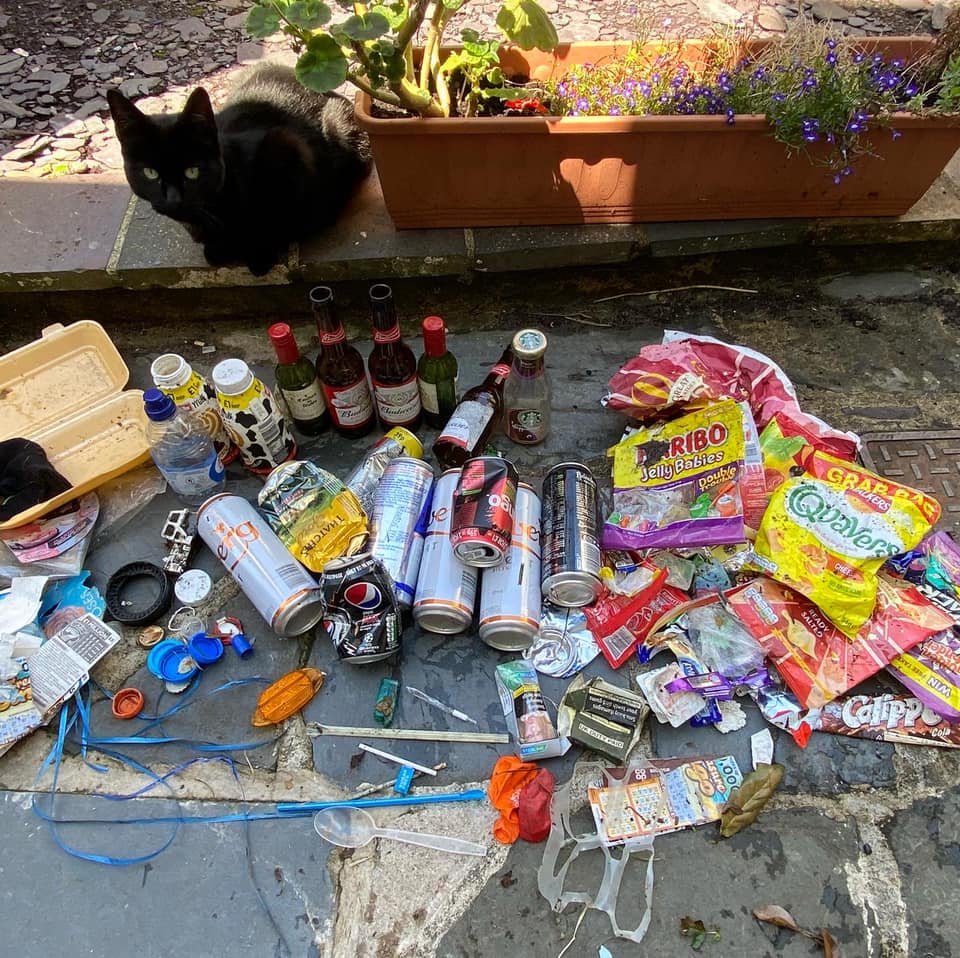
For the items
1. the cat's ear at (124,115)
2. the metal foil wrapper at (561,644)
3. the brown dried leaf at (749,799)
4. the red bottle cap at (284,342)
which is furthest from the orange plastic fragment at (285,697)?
the cat's ear at (124,115)

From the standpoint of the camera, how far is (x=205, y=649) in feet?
4.83

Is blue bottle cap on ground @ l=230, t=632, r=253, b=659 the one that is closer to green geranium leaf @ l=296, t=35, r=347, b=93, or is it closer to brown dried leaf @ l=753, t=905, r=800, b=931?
brown dried leaf @ l=753, t=905, r=800, b=931

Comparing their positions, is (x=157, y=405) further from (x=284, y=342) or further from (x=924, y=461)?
(x=924, y=461)

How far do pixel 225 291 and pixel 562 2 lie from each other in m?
2.03

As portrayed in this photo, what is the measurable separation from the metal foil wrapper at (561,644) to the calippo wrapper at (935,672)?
2.20ft

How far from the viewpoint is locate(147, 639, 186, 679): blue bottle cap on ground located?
145cm

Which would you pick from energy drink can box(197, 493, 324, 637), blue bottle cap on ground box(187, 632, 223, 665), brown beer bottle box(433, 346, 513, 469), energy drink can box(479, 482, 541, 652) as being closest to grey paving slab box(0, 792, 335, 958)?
blue bottle cap on ground box(187, 632, 223, 665)

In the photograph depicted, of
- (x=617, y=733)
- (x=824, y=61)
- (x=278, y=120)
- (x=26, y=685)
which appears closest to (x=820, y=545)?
(x=617, y=733)

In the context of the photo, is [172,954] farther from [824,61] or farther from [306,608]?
[824,61]

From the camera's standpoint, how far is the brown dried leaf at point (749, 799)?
4.10ft

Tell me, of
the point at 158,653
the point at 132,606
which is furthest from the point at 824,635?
the point at 132,606

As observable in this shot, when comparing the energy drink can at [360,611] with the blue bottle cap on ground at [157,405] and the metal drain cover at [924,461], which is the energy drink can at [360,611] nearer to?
the blue bottle cap on ground at [157,405]

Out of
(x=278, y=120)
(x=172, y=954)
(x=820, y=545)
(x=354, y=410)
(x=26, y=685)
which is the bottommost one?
(x=172, y=954)

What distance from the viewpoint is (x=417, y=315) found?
86.5 inches
